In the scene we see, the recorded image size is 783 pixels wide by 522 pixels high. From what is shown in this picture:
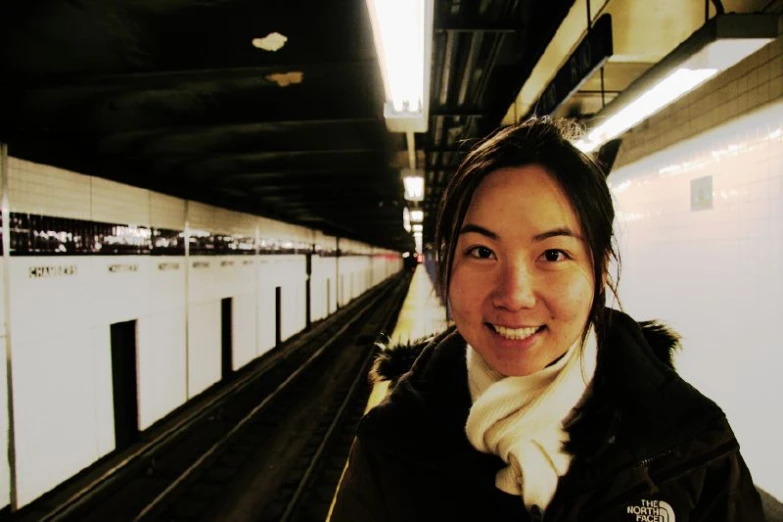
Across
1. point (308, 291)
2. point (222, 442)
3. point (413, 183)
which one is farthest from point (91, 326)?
point (308, 291)

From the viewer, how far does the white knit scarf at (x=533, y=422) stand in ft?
3.56

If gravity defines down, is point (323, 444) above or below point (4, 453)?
below

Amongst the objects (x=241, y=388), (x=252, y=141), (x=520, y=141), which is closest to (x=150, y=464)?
(x=241, y=388)

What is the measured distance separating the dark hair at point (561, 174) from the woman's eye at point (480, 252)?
8 cm

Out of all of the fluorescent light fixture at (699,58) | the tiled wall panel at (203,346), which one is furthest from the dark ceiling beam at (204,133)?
the tiled wall panel at (203,346)

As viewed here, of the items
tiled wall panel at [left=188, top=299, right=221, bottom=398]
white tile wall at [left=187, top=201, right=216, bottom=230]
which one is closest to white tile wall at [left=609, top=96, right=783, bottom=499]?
white tile wall at [left=187, top=201, right=216, bottom=230]

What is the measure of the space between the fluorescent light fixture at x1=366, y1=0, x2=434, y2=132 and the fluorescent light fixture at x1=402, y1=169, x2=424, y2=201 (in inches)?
152

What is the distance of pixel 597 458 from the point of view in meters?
1.07

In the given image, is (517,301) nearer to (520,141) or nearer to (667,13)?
(520,141)

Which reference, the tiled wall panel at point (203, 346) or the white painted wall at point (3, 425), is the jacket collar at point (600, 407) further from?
the tiled wall panel at point (203, 346)

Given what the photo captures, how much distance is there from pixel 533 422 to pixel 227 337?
33.0 ft

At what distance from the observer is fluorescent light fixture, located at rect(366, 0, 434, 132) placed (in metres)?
1.78

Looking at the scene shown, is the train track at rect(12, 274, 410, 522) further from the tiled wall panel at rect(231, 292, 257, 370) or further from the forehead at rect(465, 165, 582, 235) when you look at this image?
the forehead at rect(465, 165, 582, 235)

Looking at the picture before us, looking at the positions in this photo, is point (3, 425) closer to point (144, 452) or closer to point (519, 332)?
point (144, 452)
